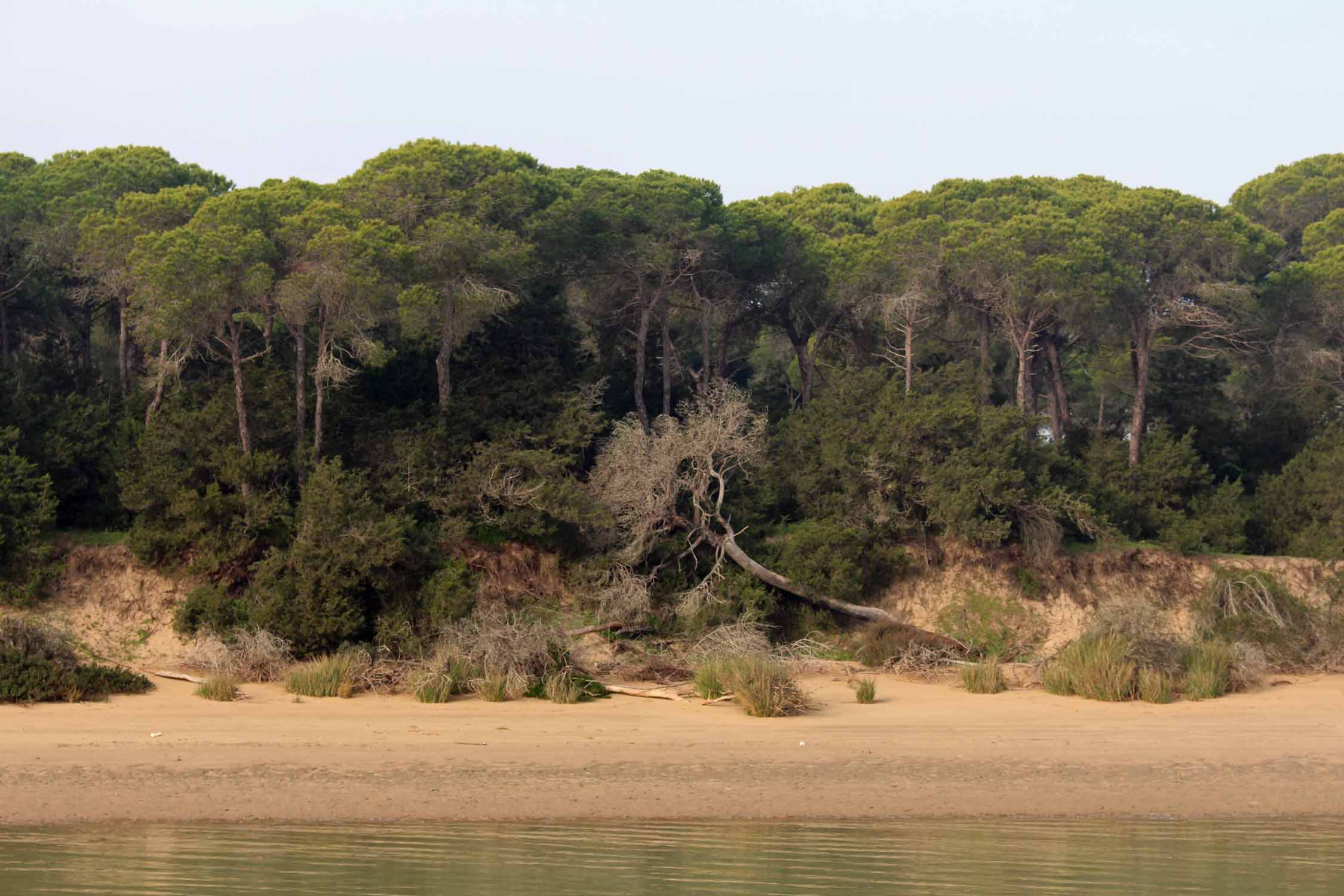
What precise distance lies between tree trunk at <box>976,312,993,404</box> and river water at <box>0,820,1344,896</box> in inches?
646

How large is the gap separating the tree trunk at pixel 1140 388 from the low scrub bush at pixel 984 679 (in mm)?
10359

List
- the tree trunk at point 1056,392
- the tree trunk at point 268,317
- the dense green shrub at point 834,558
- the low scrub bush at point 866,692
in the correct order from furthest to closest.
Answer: the tree trunk at point 1056,392
the dense green shrub at point 834,558
the tree trunk at point 268,317
the low scrub bush at point 866,692

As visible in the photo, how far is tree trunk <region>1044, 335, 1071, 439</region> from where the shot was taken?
30.1 meters

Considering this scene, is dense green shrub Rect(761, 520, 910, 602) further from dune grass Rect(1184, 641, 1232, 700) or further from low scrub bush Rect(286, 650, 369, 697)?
low scrub bush Rect(286, 650, 369, 697)

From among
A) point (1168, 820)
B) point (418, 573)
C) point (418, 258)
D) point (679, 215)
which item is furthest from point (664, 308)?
point (1168, 820)

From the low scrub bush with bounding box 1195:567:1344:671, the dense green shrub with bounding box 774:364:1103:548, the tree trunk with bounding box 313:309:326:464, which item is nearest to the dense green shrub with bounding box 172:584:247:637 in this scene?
the tree trunk with bounding box 313:309:326:464

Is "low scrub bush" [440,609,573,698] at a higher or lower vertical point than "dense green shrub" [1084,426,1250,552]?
lower

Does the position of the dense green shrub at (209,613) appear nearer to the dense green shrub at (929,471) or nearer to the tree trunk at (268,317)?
the tree trunk at (268,317)

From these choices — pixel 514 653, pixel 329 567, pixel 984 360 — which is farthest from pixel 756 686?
pixel 984 360

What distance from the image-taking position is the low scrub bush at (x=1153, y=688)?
59.4 feet

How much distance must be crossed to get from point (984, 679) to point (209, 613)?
11935 mm

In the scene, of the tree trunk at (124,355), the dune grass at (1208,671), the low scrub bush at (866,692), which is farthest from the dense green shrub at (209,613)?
the dune grass at (1208,671)

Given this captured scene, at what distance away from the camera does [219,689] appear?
16.8 metres

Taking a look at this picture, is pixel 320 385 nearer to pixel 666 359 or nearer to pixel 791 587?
pixel 666 359
